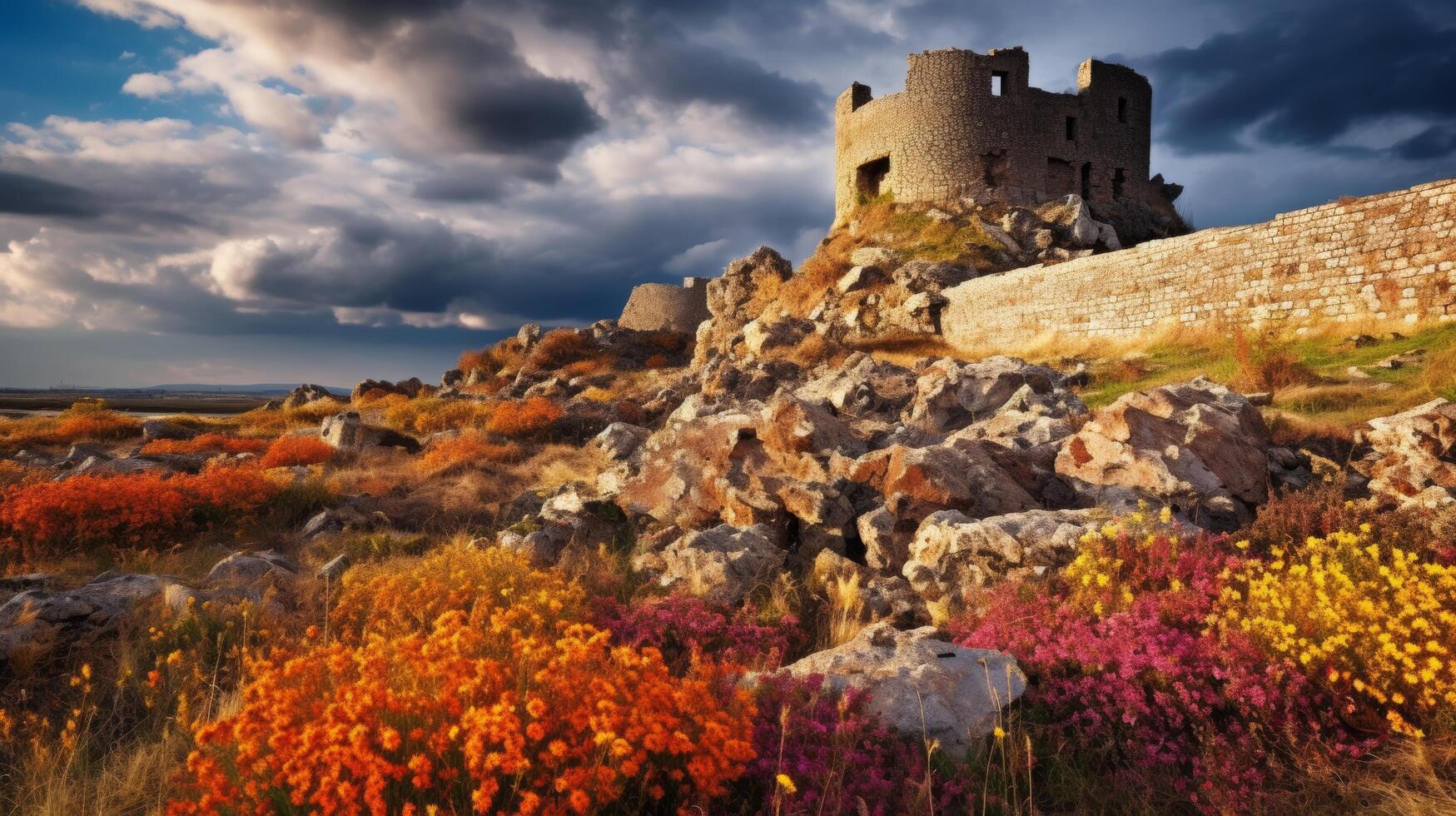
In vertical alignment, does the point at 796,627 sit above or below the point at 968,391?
below

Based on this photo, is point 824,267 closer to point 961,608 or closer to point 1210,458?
point 1210,458

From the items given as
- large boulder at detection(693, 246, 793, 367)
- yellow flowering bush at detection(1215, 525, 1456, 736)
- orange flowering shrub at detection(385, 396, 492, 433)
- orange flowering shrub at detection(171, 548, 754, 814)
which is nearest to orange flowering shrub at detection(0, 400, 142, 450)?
orange flowering shrub at detection(385, 396, 492, 433)

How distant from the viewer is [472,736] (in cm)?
270

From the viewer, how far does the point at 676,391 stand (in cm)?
2464

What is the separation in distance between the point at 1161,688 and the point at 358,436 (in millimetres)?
19985

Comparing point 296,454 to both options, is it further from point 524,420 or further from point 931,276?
point 931,276

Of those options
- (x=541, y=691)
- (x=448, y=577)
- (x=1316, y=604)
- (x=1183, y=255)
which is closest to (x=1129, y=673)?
(x=1316, y=604)

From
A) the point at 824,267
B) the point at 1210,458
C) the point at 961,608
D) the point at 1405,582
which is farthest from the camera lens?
the point at 824,267

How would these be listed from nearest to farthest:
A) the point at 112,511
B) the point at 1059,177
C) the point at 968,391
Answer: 1. the point at 112,511
2. the point at 968,391
3. the point at 1059,177

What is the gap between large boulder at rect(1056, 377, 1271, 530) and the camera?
703cm

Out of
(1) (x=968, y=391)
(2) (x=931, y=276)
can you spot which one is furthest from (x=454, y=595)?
(2) (x=931, y=276)

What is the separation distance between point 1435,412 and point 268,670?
35.5ft

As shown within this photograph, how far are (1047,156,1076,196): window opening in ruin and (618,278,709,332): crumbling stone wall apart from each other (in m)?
24.1

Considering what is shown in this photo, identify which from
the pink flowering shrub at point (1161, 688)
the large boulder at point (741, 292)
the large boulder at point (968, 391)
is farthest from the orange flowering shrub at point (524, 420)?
the pink flowering shrub at point (1161, 688)
